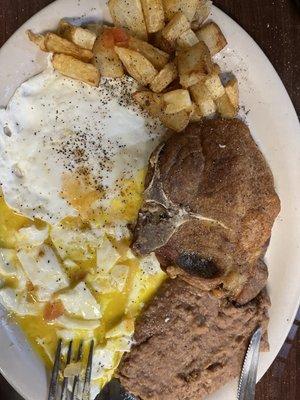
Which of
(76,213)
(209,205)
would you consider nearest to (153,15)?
(209,205)

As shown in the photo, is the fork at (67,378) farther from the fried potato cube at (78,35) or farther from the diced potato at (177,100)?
the fried potato cube at (78,35)

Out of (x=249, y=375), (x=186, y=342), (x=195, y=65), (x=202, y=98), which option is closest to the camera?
(x=195, y=65)

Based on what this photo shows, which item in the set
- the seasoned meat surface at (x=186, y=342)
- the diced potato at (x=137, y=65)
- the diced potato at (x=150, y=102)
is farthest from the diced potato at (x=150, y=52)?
the seasoned meat surface at (x=186, y=342)

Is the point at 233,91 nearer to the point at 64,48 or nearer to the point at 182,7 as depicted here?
the point at 182,7

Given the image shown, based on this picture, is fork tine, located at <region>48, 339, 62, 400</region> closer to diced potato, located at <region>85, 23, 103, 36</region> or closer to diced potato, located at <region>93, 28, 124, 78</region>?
diced potato, located at <region>93, 28, 124, 78</region>

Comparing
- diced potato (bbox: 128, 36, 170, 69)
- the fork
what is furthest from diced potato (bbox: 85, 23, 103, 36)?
the fork

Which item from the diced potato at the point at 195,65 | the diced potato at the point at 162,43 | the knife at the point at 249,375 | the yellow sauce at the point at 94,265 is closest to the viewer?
the diced potato at the point at 195,65
